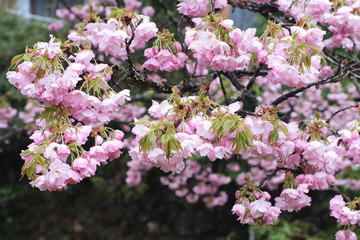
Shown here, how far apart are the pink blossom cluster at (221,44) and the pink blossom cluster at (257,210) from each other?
1.67 ft

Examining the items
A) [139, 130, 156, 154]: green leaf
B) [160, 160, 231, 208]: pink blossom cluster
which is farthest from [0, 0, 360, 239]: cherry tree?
[160, 160, 231, 208]: pink blossom cluster

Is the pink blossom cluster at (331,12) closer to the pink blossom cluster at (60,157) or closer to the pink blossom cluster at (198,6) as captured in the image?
the pink blossom cluster at (198,6)

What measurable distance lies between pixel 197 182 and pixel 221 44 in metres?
2.84

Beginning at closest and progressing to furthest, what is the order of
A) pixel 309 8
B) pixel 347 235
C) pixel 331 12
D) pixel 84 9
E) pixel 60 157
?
1. pixel 60 157
2. pixel 347 235
3. pixel 309 8
4. pixel 331 12
5. pixel 84 9

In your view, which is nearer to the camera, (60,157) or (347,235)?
(60,157)

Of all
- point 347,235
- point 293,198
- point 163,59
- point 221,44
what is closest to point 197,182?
point 347,235

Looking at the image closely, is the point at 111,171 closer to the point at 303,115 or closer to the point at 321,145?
the point at 303,115

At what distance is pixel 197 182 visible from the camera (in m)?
3.92

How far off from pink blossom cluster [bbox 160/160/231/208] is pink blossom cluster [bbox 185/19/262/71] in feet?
7.95

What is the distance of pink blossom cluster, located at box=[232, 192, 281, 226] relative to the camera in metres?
1.37

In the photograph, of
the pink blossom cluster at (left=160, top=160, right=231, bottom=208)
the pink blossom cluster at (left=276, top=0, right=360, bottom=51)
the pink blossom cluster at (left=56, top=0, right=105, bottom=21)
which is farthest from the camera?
the pink blossom cluster at (left=160, top=160, right=231, bottom=208)

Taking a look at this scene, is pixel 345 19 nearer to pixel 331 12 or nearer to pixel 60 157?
pixel 331 12

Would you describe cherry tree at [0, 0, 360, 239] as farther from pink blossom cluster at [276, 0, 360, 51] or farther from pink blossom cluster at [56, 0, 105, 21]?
pink blossom cluster at [56, 0, 105, 21]

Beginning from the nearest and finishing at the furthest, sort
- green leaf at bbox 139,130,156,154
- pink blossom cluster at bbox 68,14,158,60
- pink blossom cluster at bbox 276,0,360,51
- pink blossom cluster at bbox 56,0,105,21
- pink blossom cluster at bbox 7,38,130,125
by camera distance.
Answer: green leaf at bbox 139,130,156,154
pink blossom cluster at bbox 7,38,130,125
pink blossom cluster at bbox 68,14,158,60
pink blossom cluster at bbox 276,0,360,51
pink blossom cluster at bbox 56,0,105,21
